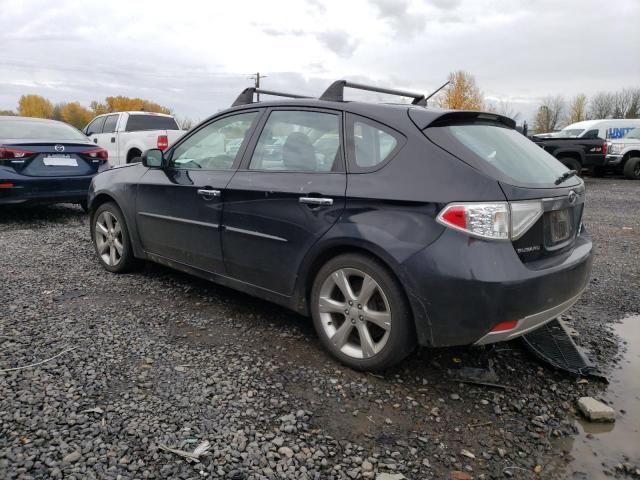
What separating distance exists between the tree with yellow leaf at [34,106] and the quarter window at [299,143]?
121 metres

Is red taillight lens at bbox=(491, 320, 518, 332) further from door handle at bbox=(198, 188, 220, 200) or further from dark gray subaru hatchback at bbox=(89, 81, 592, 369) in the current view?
door handle at bbox=(198, 188, 220, 200)

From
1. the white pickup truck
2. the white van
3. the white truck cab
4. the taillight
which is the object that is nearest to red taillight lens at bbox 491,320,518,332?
the taillight

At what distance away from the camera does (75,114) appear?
94.5 m

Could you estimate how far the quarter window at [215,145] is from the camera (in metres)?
3.70

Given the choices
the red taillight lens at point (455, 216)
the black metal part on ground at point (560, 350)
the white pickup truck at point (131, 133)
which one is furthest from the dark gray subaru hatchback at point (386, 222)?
the white pickup truck at point (131, 133)

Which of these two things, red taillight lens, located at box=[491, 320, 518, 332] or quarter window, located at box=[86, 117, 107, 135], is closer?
red taillight lens, located at box=[491, 320, 518, 332]

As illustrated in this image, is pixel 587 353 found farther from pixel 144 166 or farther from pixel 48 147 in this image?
pixel 48 147

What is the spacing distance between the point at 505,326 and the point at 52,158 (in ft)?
22.5

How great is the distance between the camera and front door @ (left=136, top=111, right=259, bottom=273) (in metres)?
3.67

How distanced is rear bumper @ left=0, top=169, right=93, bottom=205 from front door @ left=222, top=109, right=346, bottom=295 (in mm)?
4751

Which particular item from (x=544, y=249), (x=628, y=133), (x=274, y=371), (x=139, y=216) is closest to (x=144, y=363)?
(x=274, y=371)

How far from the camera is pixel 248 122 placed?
146 inches

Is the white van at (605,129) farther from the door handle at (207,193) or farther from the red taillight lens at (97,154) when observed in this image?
the door handle at (207,193)

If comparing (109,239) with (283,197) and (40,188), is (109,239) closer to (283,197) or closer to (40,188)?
(283,197)
